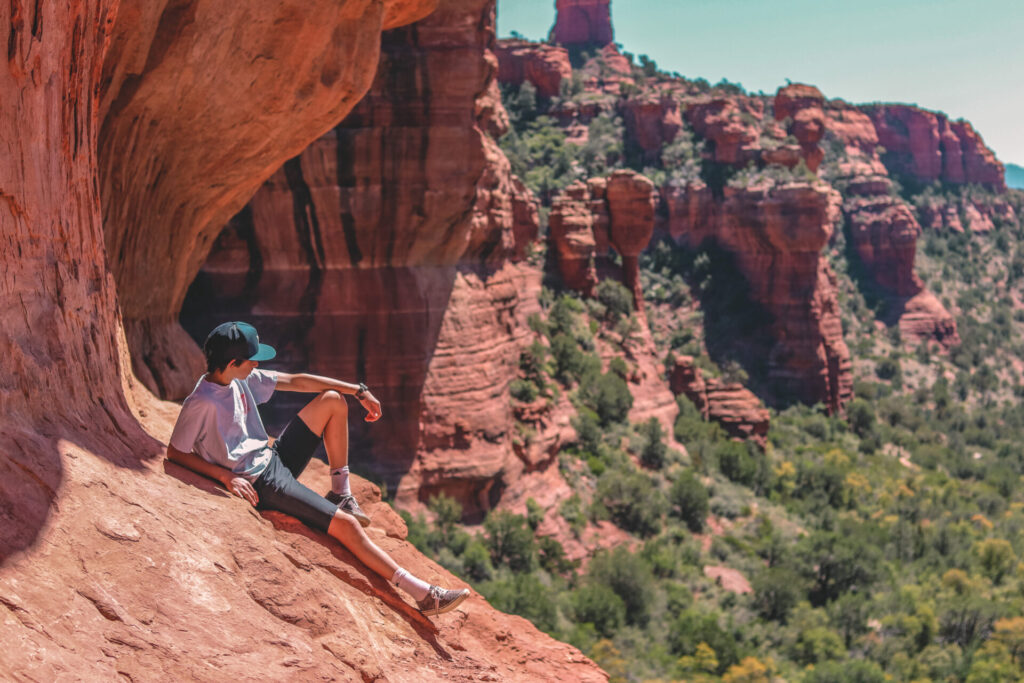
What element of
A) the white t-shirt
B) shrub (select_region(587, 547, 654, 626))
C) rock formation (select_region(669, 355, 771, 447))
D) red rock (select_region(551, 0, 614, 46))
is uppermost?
red rock (select_region(551, 0, 614, 46))

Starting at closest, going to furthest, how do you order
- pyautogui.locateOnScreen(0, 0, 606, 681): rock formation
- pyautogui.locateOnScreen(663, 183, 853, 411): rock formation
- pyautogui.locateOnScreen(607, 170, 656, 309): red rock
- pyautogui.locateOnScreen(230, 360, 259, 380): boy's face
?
pyautogui.locateOnScreen(0, 0, 606, 681): rock formation, pyautogui.locateOnScreen(230, 360, 259, 380): boy's face, pyautogui.locateOnScreen(607, 170, 656, 309): red rock, pyautogui.locateOnScreen(663, 183, 853, 411): rock formation

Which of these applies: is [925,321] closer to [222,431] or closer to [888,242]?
[888,242]

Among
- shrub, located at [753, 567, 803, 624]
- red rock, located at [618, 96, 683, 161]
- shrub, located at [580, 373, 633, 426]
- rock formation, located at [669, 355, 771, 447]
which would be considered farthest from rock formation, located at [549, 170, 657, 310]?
red rock, located at [618, 96, 683, 161]

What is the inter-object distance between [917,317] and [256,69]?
5677cm

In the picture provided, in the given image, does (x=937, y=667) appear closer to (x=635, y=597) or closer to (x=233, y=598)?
(x=635, y=597)

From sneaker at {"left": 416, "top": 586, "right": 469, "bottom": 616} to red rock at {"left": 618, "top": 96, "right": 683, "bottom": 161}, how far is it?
48.6m

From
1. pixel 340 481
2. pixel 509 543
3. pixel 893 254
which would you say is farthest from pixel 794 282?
pixel 340 481

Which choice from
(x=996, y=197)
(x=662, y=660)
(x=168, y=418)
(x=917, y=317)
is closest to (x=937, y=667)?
(x=662, y=660)

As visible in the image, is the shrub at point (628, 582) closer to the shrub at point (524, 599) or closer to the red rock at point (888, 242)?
the shrub at point (524, 599)

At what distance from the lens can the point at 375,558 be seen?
5.14m

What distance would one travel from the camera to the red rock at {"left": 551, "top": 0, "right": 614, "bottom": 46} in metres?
80.6

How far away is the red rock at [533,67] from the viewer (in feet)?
181

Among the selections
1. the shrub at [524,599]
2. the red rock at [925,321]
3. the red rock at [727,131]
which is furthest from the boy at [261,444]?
the red rock at [925,321]

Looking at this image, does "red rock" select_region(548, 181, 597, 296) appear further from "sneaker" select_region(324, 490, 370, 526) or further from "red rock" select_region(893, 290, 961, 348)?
"red rock" select_region(893, 290, 961, 348)
